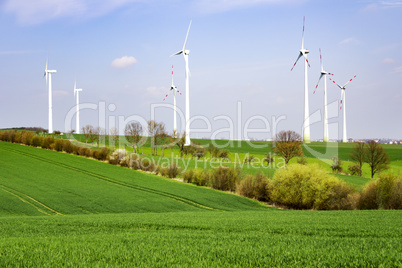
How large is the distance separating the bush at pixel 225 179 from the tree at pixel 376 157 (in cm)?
3357

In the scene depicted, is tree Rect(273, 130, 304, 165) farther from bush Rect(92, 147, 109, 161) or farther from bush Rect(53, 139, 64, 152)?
bush Rect(53, 139, 64, 152)

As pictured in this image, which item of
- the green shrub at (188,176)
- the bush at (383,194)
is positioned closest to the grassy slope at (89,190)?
the green shrub at (188,176)

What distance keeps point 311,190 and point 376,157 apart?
35.8 metres

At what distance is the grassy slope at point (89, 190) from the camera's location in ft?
123

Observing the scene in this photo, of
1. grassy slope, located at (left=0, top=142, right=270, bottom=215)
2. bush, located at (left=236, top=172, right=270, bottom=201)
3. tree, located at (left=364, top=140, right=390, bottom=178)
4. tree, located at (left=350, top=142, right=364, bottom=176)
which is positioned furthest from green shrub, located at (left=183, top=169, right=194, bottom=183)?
tree, located at (left=364, top=140, right=390, bottom=178)

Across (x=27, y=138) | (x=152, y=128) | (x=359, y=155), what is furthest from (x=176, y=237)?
(x=152, y=128)

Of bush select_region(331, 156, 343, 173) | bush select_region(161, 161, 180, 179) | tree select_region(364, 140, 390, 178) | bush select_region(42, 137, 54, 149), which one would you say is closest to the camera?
bush select_region(161, 161, 180, 179)

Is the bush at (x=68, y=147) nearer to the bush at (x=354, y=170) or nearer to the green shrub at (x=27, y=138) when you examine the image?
the green shrub at (x=27, y=138)

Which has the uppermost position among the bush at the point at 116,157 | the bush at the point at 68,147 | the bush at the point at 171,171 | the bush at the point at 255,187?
the bush at the point at 68,147

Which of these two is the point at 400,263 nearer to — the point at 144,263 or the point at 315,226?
the point at 144,263

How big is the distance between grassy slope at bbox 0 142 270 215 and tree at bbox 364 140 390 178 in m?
38.6

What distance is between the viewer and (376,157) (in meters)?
72.2

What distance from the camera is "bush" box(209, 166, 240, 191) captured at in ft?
183

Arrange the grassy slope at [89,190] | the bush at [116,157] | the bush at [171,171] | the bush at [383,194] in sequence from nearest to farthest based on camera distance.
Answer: the grassy slope at [89,190]
the bush at [383,194]
the bush at [171,171]
the bush at [116,157]
